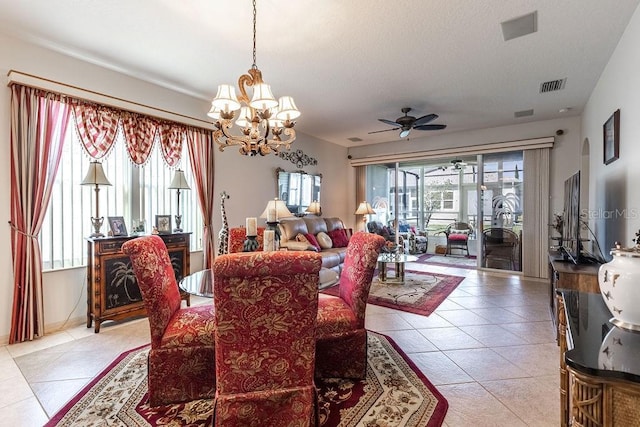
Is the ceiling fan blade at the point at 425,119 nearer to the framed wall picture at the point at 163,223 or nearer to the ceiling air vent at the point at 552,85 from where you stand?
the ceiling air vent at the point at 552,85

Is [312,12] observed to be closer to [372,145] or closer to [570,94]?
[570,94]

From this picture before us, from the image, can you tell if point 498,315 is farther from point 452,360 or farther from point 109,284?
point 109,284

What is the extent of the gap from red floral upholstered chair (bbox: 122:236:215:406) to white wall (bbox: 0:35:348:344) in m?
1.99

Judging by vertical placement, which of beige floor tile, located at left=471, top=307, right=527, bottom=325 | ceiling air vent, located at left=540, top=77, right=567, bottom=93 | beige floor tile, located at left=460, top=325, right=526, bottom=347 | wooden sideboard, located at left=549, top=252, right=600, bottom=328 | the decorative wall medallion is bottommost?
beige floor tile, located at left=460, top=325, right=526, bottom=347

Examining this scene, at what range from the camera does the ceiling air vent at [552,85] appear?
368 cm

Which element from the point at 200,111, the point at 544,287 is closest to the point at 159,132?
the point at 200,111

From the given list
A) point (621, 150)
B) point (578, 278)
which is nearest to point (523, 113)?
point (621, 150)

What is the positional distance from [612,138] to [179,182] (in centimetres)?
472

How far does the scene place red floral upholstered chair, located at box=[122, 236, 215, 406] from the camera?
5.93ft

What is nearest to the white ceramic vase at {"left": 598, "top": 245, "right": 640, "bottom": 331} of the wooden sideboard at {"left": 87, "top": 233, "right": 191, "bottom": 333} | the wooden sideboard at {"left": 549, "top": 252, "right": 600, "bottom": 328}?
the wooden sideboard at {"left": 549, "top": 252, "right": 600, "bottom": 328}

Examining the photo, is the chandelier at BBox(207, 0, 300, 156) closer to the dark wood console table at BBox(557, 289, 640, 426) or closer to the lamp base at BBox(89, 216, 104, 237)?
the lamp base at BBox(89, 216, 104, 237)

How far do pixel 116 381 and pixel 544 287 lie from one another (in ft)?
18.4

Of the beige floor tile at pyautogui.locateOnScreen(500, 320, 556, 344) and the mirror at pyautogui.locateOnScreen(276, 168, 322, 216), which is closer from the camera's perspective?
the beige floor tile at pyautogui.locateOnScreen(500, 320, 556, 344)

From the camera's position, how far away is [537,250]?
5.32m
